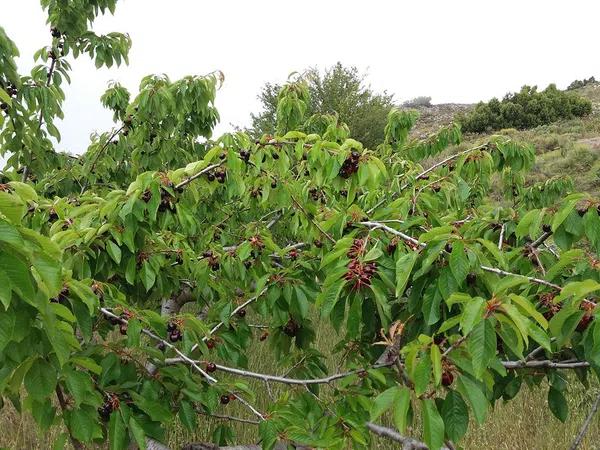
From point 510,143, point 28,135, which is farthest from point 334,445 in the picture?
point 28,135

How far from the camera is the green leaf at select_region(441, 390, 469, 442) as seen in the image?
3.77ft

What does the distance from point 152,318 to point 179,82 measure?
194 cm

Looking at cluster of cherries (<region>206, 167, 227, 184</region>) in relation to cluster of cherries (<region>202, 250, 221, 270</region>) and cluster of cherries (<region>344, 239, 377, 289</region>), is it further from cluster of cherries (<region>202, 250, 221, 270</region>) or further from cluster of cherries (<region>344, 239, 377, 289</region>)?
cluster of cherries (<region>344, 239, 377, 289</region>)

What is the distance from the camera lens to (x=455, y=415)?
1.16 meters

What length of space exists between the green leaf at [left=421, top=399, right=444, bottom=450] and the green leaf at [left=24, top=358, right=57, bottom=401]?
35.6 inches

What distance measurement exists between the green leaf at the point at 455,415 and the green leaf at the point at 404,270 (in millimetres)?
281

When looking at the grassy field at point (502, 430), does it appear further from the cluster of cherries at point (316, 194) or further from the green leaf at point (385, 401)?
the green leaf at point (385, 401)

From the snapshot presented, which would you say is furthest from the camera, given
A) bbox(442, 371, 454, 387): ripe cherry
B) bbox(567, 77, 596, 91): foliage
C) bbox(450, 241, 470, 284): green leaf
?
bbox(567, 77, 596, 91): foliage

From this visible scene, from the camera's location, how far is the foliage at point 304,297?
108cm

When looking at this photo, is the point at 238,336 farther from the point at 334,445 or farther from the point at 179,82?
the point at 179,82

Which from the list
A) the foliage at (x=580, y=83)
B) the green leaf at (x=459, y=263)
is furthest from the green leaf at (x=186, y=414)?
the foliage at (x=580, y=83)

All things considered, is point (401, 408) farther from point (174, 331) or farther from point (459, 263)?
point (174, 331)

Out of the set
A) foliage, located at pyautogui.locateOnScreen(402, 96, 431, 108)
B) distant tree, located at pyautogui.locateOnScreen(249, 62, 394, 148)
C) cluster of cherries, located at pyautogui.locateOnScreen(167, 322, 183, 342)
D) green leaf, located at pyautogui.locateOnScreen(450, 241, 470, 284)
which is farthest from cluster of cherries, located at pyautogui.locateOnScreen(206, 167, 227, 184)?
foliage, located at pyautogui.locateOnScreen(402, 96, 431, 108)

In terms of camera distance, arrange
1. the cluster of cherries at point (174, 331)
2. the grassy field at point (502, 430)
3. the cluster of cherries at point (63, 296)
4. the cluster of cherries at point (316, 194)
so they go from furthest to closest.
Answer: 1. the grassy field at point (502, 430)
2. the cluster of cherries at point (316, 194)
3. the cluster of cherries at point (174, 331)
4. the cluster of cherries at point (63, 296)
